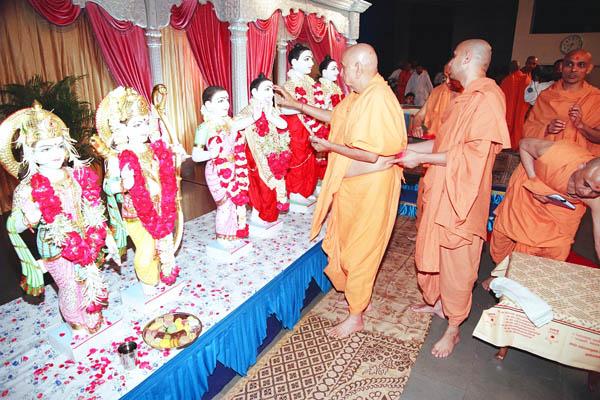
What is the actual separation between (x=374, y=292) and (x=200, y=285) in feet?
5.81

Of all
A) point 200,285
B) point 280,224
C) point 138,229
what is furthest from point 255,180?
point 138,229

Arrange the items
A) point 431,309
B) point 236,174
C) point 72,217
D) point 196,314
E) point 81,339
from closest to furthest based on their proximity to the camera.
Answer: point 72,217, point 81,339, point 196,314, point 236,174, point 431,309

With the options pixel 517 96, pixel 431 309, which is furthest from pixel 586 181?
pixel 517 96

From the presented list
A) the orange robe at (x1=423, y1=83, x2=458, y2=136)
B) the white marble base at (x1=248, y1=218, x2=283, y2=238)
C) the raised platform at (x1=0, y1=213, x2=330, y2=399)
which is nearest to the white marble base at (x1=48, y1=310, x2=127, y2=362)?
the raised platform at (x1=0, y1=213, x2=330, y2=399)

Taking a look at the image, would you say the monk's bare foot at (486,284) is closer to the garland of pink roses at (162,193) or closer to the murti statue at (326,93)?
the murti statue at (326,93)

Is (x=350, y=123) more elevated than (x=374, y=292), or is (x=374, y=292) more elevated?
(x=350, y=123)

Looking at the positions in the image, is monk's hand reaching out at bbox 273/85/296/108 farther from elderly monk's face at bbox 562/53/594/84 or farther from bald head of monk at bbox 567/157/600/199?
elderly monk's face at bbox 562/53/594/84

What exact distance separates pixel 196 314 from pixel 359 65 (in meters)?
2.05

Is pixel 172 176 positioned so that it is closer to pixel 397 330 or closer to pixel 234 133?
pixel 234 133

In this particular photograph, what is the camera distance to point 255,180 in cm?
362

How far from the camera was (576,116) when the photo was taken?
A: 12.6 ft

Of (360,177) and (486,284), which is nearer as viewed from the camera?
(360,177)

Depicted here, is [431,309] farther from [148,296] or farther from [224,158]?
[148,296]

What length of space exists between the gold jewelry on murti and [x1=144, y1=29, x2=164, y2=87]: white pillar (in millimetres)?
4718
